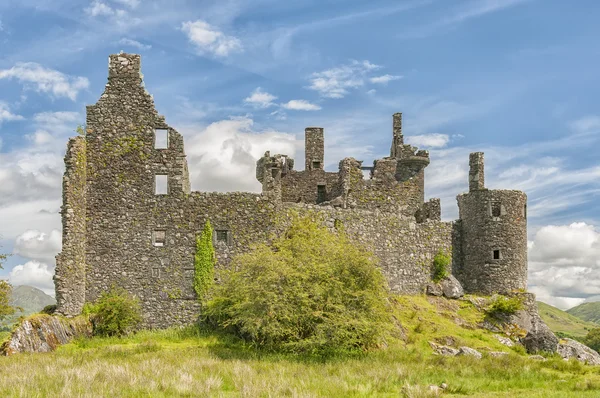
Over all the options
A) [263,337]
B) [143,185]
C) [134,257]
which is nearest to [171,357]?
[263,337]

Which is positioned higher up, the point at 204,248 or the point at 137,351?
the point at 204,248

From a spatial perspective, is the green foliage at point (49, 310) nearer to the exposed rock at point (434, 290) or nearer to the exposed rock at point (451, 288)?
the exposed rock at point (434, 290)

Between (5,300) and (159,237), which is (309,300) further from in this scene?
(5,300)

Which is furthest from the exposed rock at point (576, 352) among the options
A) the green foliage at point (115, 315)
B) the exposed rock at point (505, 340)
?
the green foliage at point (115, 315)

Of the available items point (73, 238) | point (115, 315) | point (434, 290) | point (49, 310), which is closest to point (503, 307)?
point (434, 290)

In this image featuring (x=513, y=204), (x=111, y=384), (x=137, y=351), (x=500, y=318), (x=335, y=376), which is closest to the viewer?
(x=111, y=384)

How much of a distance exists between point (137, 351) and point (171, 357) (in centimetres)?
318

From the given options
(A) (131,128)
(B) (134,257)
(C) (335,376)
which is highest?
(A) (131,128)

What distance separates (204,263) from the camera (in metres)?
33.9

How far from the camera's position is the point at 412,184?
47.9 m

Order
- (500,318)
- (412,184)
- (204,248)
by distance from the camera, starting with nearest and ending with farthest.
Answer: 1. (204,248)
2. (500,318)
3. (412,184)

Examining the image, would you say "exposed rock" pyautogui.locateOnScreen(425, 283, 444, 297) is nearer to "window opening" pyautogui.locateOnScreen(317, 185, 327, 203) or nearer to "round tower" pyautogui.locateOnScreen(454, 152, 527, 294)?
"round tower" pyautogui.locateOnScreen(454, 152, 527, 294)

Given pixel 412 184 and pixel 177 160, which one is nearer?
pixel 177 160

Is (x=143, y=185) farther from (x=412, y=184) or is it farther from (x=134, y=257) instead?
(x=412, y=184)
